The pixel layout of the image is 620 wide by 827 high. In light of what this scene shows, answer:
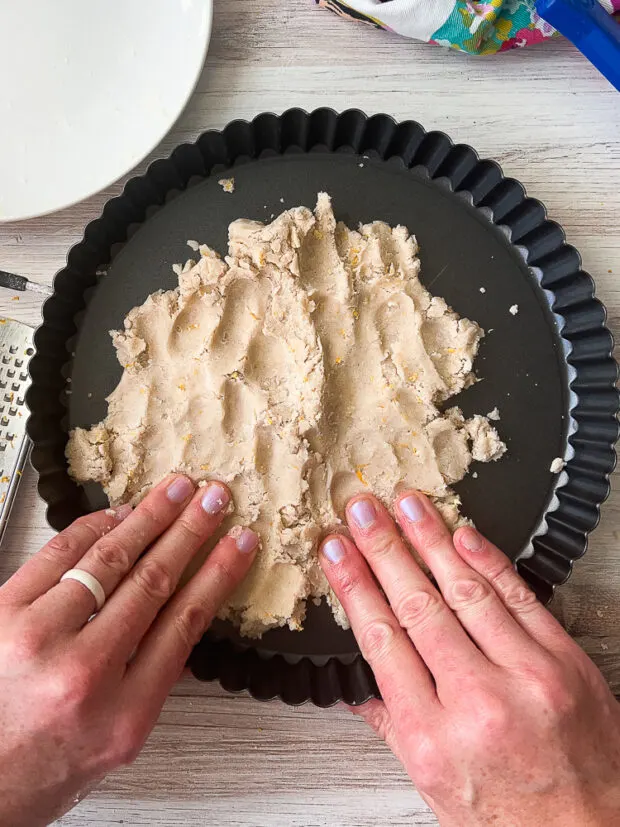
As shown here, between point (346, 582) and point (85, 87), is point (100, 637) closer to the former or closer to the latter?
point (346, 582)

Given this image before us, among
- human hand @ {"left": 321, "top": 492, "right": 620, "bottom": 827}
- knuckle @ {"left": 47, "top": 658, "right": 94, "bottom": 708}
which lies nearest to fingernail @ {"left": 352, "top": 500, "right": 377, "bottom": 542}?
human hand @ {"left": 321, "top": 492, "right": 620, "bottom": 827}

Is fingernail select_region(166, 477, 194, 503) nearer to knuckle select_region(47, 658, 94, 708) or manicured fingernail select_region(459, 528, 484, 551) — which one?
knuckle select_region(47, 658, 94, 708)

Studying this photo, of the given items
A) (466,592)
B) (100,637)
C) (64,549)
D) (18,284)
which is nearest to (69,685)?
(100,637)

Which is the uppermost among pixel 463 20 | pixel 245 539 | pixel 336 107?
pixel 463 20

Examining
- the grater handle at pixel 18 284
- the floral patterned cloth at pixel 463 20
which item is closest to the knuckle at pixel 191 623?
the grater handle at pixel 18 284

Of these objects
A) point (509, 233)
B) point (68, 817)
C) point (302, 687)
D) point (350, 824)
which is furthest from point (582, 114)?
point (68, 817)

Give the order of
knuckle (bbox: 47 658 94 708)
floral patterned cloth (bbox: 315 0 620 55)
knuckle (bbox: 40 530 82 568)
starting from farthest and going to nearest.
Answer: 1. floral patterned cloth (bbox: 315 0 620 55)
2. knuckle (bbox: 40 530 82 568)
3. knuckle (bbox: 47 658 94 708)

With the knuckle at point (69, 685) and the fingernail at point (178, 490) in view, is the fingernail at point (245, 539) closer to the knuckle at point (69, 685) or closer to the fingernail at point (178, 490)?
the fingernail at point (178, 490)
